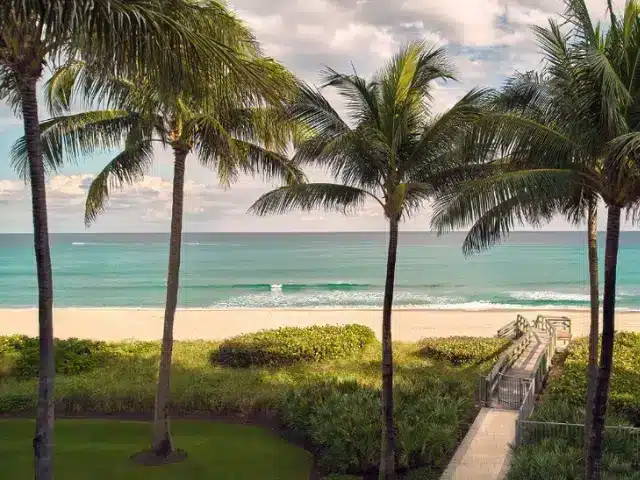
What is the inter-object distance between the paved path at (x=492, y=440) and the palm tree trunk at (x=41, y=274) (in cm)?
619

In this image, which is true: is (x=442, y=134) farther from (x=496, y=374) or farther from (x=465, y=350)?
(x=465, y=350)

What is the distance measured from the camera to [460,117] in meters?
9.25

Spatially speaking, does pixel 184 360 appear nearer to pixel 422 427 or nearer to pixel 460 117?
pixel 422 427

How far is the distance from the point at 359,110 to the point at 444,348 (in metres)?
11.8

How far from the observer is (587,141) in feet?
25.1

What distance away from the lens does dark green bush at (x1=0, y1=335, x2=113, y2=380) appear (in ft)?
58.5

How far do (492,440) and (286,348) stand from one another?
8.70 metres

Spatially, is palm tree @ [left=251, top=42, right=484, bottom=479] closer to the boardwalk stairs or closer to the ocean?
the boardwalk stairs

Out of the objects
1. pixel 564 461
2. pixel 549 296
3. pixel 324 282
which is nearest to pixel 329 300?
pixel 324 282

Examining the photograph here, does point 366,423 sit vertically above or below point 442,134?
below

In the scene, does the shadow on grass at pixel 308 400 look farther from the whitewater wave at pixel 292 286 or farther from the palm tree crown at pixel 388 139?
the whitewater wave at pixel 292 286

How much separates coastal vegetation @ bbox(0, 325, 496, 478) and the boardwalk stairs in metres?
0.36

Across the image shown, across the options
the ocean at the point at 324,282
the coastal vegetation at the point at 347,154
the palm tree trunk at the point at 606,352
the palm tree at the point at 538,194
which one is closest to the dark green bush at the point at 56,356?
the coastal vegetation at the point at 347,154

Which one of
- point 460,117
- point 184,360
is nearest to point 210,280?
point 184,360
